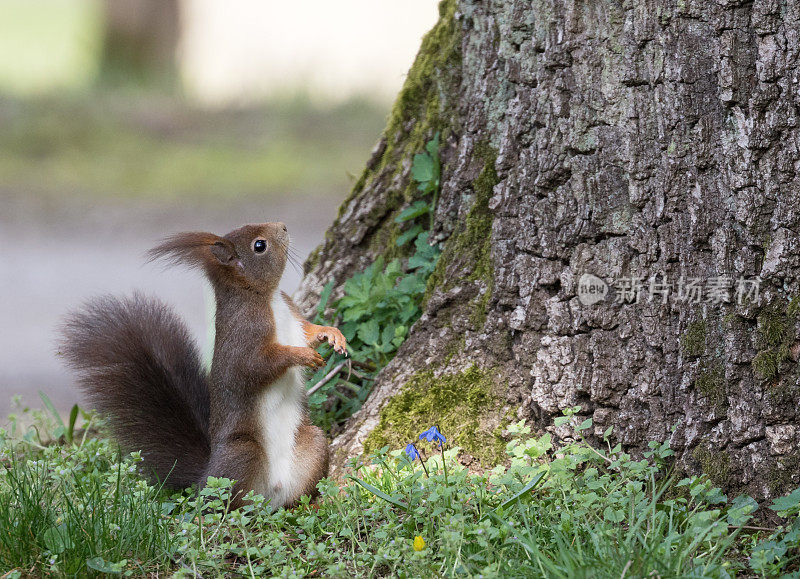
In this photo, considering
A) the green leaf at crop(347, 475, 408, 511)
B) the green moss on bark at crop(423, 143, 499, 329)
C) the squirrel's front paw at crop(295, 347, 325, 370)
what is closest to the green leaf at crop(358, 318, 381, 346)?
the green moss on bark at crop(423, 143, 499, 329)

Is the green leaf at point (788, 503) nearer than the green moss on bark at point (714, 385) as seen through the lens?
Yes

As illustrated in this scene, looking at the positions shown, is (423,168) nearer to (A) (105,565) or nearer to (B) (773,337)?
(B) (773,337)

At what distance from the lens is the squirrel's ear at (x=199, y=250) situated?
2.25 m

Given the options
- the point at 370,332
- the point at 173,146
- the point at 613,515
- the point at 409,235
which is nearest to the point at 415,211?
the point at 409,235

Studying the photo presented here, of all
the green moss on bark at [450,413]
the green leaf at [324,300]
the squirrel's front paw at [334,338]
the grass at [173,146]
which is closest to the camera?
the green moss on bark at [450,413]

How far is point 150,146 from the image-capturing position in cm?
855

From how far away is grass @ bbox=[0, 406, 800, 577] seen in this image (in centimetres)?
177

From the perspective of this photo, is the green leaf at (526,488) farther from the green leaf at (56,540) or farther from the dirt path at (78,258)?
the dirt path at (78,258)

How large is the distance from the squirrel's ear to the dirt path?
2.48 m

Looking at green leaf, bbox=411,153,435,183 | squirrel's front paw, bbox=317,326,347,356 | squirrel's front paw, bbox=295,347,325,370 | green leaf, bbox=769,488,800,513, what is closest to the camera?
green leaf, bbox=769,488,800,513

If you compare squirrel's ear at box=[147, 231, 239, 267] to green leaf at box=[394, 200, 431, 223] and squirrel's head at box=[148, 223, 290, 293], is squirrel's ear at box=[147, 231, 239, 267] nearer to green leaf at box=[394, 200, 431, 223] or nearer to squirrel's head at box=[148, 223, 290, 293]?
squirrel's head at box=[148, 223, 290, 293]

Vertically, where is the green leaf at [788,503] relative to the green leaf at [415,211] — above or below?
below

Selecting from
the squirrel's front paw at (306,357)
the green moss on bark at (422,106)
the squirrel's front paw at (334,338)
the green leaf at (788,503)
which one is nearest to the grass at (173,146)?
the green moss on bark at (422,106)

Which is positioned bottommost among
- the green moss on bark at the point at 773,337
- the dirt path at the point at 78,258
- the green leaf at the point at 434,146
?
the dirt path at the point at 78,258
